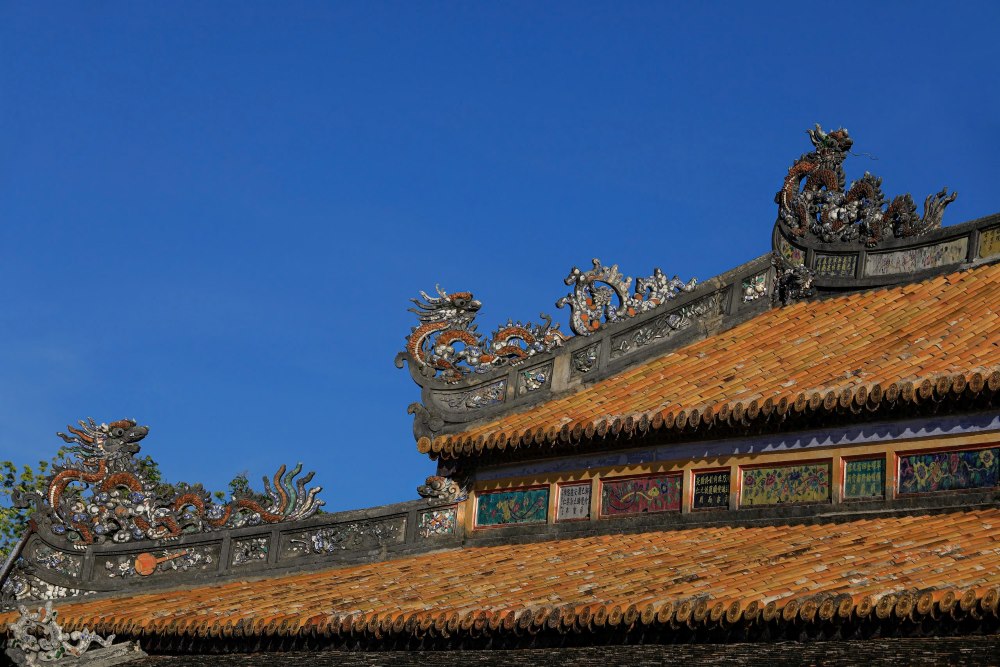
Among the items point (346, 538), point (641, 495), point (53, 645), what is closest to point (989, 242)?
point (641, 495)

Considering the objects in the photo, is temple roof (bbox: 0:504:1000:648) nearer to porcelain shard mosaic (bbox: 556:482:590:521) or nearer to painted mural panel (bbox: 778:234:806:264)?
porcelain shard mosaic (bbox: 556:482:590:521)

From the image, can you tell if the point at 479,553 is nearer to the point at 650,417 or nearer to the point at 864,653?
the point at 650,417

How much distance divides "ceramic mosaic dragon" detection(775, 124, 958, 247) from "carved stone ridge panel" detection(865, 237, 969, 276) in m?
0.27

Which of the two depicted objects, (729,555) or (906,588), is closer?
(906,588)

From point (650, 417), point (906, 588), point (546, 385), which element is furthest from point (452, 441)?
point (906, 588)

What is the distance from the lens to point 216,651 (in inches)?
749

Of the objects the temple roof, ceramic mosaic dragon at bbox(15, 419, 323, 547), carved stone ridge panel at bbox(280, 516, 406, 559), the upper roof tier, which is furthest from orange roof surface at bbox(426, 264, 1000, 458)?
ceramic mosaic dragon at bbox(15, 419, 323, 547)

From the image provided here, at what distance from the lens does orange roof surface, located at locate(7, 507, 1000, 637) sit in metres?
13.8

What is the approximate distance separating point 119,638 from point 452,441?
489cm

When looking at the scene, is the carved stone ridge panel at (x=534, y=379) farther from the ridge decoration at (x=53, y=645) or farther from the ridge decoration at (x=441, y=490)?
the ridge decoration at (x=53, y=645)

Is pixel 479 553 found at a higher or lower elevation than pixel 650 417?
lower

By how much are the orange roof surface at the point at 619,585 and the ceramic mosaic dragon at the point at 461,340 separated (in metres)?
2.87

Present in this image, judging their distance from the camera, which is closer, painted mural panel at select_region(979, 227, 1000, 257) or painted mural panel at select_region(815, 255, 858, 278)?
painted mural panel at select_region(979, 227, 1000, 257)

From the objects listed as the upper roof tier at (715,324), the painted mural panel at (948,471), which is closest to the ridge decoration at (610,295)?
the upper roof tier at (715,324)
